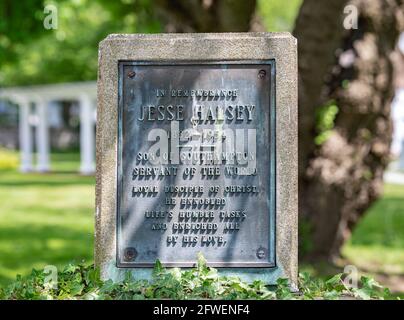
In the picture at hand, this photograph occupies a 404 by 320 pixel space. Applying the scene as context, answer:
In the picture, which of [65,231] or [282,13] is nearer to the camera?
[65,231]

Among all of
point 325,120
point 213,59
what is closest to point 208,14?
point 325,120

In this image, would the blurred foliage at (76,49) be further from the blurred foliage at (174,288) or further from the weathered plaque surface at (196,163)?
the blurred foliage at (174,288)

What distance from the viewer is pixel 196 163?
200 inches

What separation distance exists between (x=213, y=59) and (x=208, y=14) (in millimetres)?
3368

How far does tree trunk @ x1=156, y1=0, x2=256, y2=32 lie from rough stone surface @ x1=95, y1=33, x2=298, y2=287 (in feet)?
9.87

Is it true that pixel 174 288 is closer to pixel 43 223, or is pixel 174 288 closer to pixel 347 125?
pixel 347 125

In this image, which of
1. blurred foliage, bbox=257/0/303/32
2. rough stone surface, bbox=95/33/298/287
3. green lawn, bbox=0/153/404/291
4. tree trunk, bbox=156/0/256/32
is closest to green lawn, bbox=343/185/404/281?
green lawn, bbox=0/153/404/291

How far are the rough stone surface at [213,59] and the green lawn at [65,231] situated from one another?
4.06 metres

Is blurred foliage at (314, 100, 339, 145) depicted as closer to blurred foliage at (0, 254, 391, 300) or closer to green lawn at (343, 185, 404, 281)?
green lawn at (343, 185, 404, 281)

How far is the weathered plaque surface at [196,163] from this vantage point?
199 inches

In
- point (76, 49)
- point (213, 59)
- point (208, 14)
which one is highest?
point (76, 49)

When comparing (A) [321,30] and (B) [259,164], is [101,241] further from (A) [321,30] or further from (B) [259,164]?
(A) [321,30]
